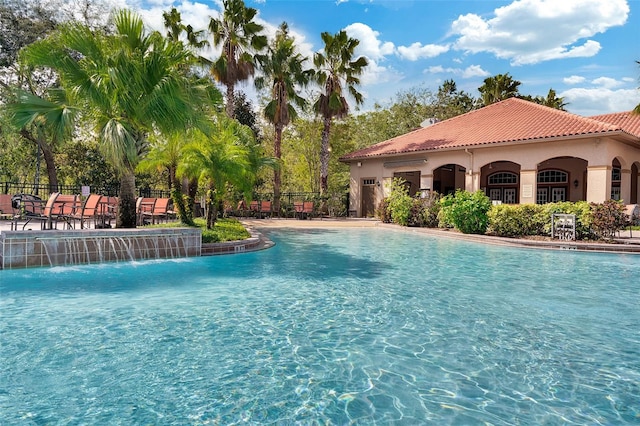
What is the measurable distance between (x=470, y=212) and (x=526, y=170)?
631 cm

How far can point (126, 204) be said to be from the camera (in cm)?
1078

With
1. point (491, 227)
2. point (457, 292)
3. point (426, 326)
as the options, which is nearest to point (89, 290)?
point (426, 326)

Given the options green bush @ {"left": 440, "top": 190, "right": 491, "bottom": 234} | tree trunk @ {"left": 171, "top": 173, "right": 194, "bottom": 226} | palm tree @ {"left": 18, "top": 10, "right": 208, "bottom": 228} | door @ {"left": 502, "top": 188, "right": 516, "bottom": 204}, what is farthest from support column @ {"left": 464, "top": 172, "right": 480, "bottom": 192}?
palm tree @ {"left": 18, "top": 10, "right": 208, "bottom": 228}

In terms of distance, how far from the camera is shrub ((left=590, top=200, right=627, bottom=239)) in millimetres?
13445

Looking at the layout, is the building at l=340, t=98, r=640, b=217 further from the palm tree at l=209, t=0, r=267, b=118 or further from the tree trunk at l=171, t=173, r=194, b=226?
the tree trunk at l=171, t=173, r=194, b=226

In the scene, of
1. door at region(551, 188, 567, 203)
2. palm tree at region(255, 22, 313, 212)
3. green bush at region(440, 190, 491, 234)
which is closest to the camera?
green bush at region(440, 190, 491, 234)

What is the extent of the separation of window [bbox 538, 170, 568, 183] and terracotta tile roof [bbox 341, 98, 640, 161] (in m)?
3.35

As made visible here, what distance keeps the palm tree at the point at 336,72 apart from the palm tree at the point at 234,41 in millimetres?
4075

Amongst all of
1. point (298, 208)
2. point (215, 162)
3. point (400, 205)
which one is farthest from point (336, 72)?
point (215, 162)

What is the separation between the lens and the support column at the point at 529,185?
1978 centimetres

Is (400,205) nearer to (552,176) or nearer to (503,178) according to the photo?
(503,178)

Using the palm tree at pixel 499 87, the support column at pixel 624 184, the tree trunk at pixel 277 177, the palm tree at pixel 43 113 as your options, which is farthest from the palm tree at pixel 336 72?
the palm tree at pixel 43 113

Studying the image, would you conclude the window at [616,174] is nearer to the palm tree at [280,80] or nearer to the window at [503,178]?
the window at [503,178]

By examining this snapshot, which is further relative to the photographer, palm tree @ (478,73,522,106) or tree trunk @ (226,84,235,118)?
palm tree @ (478,73,522,106)
